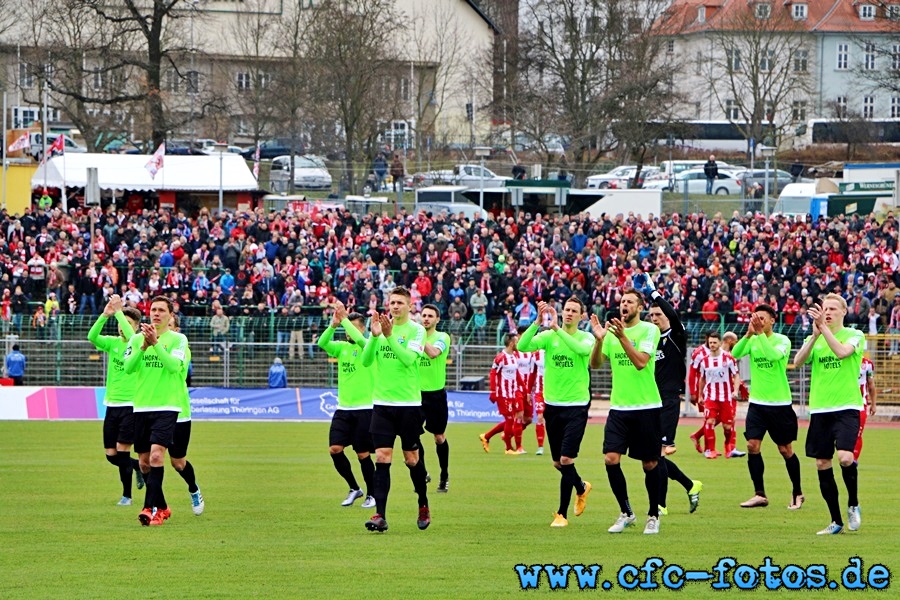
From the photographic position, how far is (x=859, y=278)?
118 ft

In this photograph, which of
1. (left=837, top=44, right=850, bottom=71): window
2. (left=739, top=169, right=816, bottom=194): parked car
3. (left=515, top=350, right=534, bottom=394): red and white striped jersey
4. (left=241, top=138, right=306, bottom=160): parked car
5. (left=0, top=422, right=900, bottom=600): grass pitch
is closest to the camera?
(left=0, top=422, right=900, bottom=600): grass pitch

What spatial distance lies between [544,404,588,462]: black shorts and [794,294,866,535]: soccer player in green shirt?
7.37 feet

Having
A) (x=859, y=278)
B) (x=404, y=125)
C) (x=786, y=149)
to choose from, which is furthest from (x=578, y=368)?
(x=786, y=149)

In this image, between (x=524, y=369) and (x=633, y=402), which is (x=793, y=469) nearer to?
(x=633, y=402)

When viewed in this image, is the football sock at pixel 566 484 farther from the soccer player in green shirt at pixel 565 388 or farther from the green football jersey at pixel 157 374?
the green football jersey at pixel 157 374

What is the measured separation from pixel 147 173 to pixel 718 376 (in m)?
31.9

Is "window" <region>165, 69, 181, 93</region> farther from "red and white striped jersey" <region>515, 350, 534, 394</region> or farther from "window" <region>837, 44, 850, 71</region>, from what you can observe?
"window" <region>837, 44, 850, 71</region>

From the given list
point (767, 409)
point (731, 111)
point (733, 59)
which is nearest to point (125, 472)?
point (767, 409)

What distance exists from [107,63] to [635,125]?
2430 cm

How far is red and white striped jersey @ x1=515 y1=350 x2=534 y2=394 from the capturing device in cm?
2420

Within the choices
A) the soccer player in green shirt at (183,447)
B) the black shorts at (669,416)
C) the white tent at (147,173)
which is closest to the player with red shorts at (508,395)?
the black shorts at (669,416)

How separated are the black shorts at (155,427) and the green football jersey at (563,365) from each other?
3626mm

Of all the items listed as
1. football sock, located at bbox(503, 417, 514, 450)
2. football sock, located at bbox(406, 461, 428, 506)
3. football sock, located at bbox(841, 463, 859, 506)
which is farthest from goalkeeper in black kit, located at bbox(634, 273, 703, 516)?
football sock, located at bbox(503, 417, 514, 450)

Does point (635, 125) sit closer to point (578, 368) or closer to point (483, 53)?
point (483, 53)
